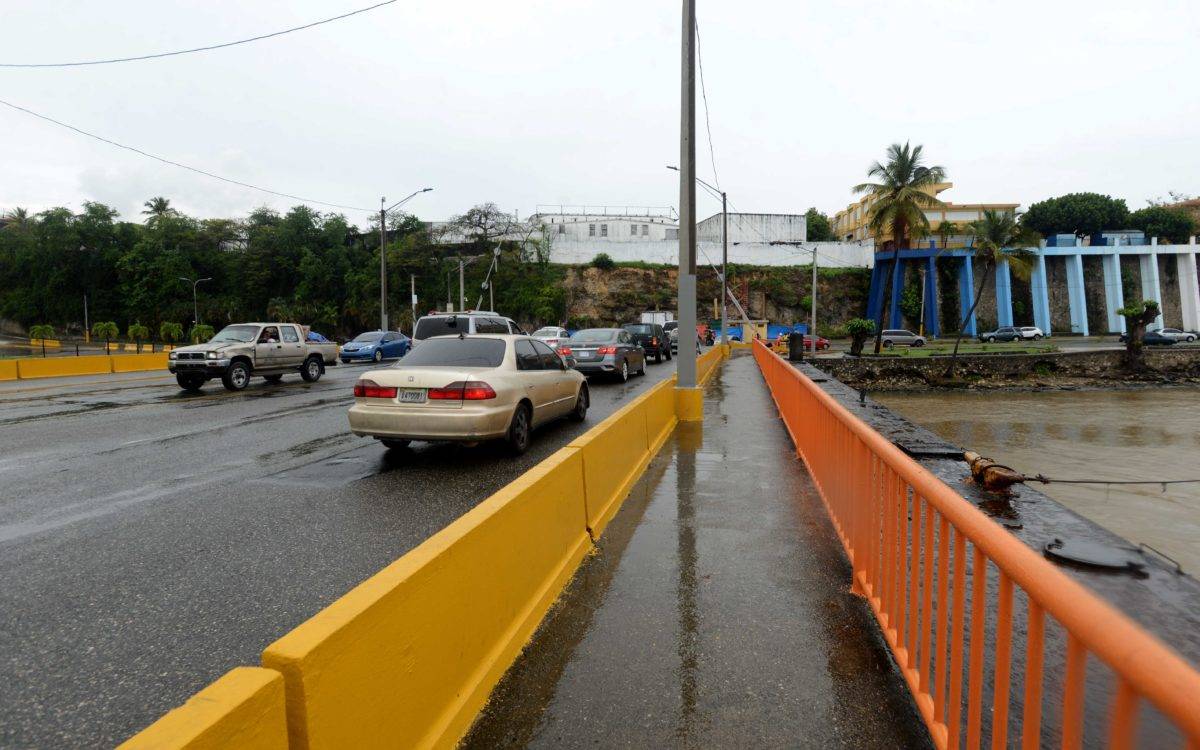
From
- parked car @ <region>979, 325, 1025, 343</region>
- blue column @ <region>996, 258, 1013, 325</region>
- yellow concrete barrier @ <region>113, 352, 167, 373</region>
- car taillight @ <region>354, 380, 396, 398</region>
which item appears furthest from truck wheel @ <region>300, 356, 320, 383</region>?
blue column @ <region>996, 258, 1013, 325</region>

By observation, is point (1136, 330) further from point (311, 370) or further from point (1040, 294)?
point (311, 370)

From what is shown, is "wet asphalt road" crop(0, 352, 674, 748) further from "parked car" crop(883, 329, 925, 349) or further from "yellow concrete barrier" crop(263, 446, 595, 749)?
"parked car" crop(883, 329, 925, 349)

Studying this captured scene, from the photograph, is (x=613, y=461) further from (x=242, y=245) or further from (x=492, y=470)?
(x=242, y=245)

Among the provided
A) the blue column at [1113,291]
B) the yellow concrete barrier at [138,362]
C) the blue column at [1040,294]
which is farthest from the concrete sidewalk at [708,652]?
the blue column at [1113,291]

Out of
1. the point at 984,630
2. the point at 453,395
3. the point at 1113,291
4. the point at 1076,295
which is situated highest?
the point at 1113,291

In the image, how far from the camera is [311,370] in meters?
19.5

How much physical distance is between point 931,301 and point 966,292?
3.40m

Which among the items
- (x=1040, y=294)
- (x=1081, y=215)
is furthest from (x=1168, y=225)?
(x=1040, y=294)

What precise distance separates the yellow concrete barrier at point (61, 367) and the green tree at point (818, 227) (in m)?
85.1

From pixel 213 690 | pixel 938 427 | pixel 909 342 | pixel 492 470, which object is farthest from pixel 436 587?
pixel 909 342

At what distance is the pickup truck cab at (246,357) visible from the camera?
1589 centimetres

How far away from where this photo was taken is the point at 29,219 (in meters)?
76.0

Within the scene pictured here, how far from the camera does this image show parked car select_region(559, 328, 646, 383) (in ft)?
59.0

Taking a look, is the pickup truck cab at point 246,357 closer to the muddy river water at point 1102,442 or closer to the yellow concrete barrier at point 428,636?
the yellow concrete barrier at point 428,636
